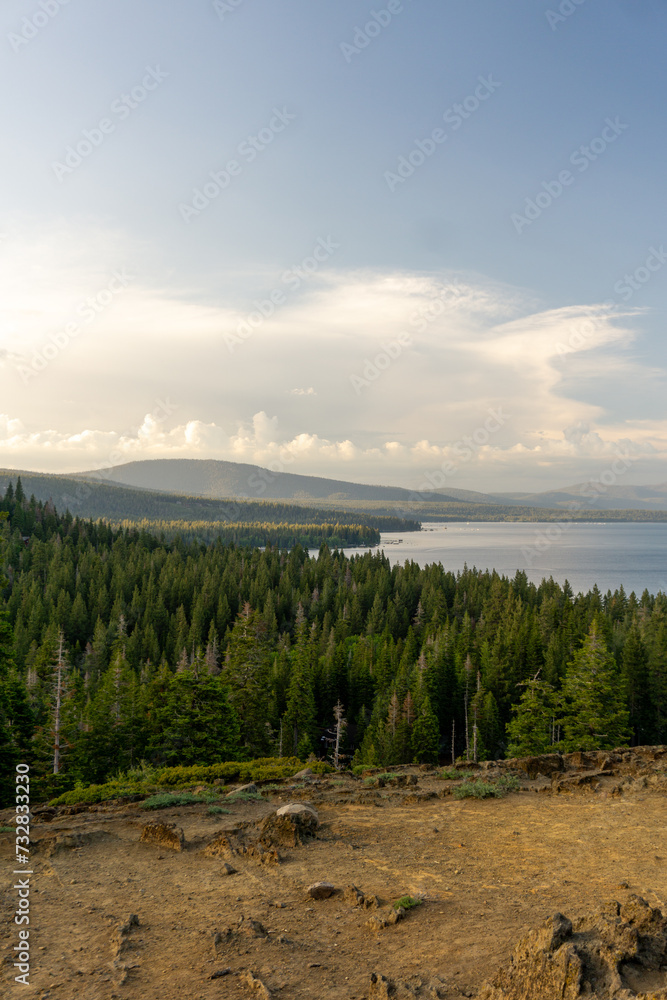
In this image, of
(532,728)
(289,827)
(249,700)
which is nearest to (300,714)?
(249,700)

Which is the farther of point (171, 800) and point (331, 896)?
point (171, 800)

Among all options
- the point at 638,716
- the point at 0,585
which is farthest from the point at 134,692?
the point at 638,716

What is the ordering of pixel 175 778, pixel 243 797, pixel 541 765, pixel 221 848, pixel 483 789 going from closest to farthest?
pixel 221 848 < pixel 483 789 < pixel 243 797 < pixel 541 765 < pixel 175 778

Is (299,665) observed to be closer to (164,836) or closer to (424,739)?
(424,739)

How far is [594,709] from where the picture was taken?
35531 mm

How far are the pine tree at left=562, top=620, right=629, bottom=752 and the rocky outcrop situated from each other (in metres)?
30.3

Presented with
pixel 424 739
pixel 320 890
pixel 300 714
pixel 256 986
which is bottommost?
pixel 424 739

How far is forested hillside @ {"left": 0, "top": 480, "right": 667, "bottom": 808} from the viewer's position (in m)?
31.8

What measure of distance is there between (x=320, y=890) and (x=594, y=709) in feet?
100

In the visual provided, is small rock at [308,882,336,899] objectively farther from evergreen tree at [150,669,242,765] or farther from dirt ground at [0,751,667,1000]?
evergreen tree at [150,669,242,765]

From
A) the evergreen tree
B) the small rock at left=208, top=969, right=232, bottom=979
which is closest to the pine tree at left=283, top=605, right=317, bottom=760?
the evergreen tree

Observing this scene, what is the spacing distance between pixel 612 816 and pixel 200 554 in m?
128

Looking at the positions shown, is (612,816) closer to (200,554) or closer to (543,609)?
(543,609)

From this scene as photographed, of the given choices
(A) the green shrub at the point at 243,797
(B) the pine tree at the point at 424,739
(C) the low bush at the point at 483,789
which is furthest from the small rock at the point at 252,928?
(B) the pine tree at the point at 424,739
